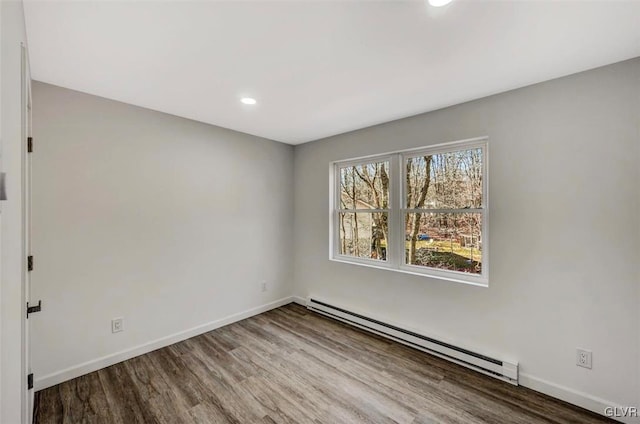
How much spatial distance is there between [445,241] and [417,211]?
16.5 inches

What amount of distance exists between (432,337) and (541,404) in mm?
871

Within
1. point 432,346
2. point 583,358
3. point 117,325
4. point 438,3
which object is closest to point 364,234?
point 432,346

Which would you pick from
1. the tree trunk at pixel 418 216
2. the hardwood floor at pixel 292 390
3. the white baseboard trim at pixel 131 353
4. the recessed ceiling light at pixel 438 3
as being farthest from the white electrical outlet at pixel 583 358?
the white baseboard trim at pixel 131 353

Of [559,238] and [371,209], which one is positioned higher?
[371,209]

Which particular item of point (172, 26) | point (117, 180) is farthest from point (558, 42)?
point (117, 180)

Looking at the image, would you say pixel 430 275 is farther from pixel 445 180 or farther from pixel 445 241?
pixel 445 180

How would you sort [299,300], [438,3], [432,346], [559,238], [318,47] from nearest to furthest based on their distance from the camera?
1. [438,3]
2. [318,47]
3. [559,238]
4. [432,346]
5. [299,300]

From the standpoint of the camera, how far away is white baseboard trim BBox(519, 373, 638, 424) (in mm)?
1879

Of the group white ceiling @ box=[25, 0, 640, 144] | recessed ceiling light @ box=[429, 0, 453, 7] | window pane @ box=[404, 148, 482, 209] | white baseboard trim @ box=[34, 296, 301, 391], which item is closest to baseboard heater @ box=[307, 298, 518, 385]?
white baseboard trim @ box=[34, 296, 301, 391]

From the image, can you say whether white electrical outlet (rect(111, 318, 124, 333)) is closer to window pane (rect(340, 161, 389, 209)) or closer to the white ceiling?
the white ceiling

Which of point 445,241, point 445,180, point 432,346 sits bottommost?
point 432,346

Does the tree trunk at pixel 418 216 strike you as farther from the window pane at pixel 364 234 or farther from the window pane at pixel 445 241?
the window pane at pixel 364 234

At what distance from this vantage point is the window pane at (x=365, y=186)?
10.8 feet

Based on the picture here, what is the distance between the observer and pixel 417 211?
295 centimetres
